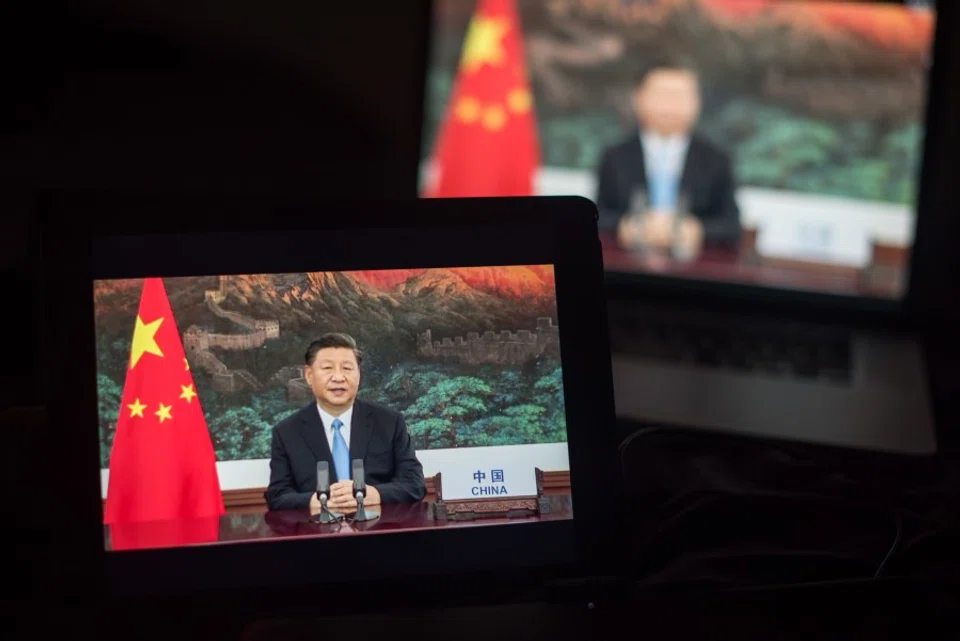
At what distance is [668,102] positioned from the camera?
1089mm

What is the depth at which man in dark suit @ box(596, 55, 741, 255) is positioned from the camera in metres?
1.08

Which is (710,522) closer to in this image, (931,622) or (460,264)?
(931,622)

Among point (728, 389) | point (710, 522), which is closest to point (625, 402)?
point (728, 389)

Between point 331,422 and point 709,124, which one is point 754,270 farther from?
point 331,422

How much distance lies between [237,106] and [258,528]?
760 millimetres

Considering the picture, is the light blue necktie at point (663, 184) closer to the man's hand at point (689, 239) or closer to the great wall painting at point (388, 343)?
the man's hand at point (689, 239)

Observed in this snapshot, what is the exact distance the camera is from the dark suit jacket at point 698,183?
1.08m

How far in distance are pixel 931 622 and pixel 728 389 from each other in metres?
0.45

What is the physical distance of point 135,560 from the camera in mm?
526

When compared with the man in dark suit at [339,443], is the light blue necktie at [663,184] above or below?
above

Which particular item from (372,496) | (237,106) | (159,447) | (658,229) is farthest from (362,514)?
(237,106)

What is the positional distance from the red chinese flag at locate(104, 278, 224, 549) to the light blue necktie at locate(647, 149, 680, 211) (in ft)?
2.22

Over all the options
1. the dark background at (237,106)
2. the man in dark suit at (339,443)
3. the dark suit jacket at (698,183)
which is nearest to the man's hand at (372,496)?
the man in dark suit at (339,443)

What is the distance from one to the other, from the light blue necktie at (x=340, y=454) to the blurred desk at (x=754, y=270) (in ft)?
1.96
